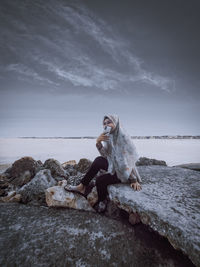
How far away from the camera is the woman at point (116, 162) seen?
2.65m

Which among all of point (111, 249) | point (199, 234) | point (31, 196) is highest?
point (199, 234)

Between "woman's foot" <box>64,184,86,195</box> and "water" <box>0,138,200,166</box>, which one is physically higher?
"woman's foot" <box>64,184,86,195</box>

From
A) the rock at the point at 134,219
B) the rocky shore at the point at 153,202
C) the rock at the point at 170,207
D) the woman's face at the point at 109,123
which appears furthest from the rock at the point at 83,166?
the rock at the point at 134,219

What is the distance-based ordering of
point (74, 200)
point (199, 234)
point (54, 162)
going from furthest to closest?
point (54, 162)
point (74, 200)
point (199, 234)

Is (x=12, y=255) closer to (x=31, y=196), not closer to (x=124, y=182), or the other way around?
(x=31, y=196)

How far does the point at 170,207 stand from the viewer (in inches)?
74.9

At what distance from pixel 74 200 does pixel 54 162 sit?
2787 millimetres

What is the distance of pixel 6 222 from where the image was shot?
2.12m

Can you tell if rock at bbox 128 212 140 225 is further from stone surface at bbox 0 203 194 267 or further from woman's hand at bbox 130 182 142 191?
woman's hand at bbox 130 182 142 191

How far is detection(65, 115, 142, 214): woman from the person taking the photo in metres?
2.65


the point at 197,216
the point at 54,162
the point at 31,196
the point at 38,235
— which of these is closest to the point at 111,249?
the point at 38,235

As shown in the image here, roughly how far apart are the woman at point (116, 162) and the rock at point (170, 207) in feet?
0.58

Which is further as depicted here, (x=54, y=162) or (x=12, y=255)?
(x=54, y=162)

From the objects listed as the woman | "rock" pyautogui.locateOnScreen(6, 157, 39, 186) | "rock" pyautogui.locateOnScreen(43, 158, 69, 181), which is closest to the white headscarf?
the woman
